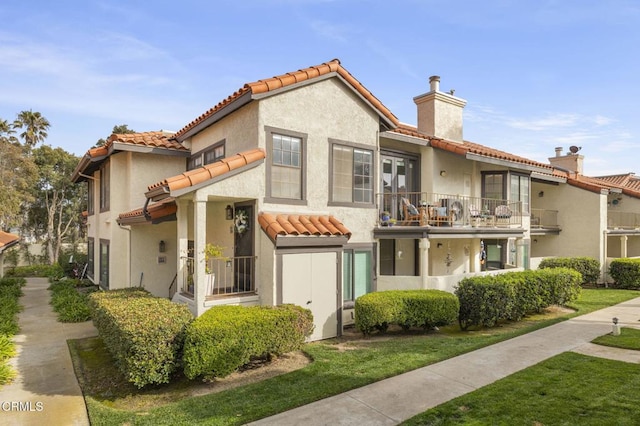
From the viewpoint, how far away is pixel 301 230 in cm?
984

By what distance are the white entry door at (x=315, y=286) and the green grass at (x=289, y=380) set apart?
0.51m

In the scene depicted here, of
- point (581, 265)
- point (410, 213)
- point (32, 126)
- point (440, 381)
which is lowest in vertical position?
point (440, 381)

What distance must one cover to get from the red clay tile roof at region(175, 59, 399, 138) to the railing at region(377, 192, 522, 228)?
311cm

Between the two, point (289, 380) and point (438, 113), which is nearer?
point (289, 380)

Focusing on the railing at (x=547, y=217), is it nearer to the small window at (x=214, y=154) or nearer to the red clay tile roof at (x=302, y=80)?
the red clay tile roof at (x=302, y=80)

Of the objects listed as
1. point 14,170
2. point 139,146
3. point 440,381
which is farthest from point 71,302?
point 14,170

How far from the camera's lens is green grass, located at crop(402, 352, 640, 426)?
548cm

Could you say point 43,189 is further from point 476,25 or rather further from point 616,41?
point 616,41

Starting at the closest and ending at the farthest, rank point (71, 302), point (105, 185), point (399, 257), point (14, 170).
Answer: point (71, 302) → point (399, 257) → point (105, 185) → point (14, 170)

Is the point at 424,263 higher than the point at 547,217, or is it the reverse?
the point at 547,217

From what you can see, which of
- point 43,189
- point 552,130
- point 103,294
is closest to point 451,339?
point 103,294

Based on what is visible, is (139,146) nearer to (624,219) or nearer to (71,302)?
(71,302)

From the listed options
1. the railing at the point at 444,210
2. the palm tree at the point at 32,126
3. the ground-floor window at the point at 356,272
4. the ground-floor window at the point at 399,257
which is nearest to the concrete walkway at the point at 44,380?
the ground-floor window at the point at 356,272

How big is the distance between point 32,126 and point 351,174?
43.0 m
